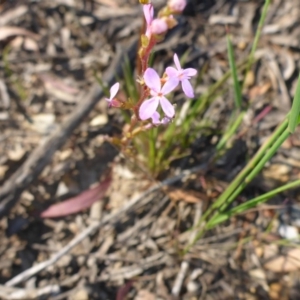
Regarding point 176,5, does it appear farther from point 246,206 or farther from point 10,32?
point 10,32

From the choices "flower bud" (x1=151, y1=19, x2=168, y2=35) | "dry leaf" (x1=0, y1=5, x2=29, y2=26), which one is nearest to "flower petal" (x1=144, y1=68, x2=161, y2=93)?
"flower bud" (x1=151, y1=19, x2=168, y2=35)

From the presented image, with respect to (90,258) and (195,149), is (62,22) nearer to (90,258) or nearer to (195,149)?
(195,149)

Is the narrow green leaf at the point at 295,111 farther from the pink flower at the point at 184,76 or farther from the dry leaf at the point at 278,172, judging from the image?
the dry leaf at the point at 278,172

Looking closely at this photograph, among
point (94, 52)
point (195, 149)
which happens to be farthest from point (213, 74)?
point (94, 52)

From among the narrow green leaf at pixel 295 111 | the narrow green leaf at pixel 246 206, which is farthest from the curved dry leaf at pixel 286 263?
the narrow green leaf at pixel 295 111

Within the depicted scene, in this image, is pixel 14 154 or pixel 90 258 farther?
pixel 14 154
